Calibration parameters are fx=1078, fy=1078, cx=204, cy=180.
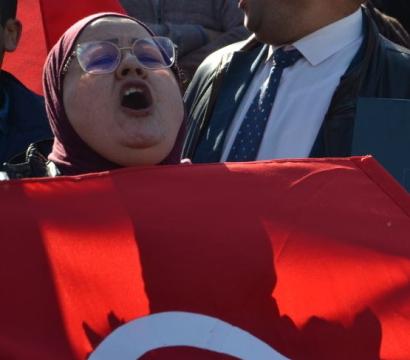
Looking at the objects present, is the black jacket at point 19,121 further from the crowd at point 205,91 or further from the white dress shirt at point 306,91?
the white dress shirt at point 306,91

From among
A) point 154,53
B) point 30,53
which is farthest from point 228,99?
point 154,53

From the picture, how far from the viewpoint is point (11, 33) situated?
272 cm

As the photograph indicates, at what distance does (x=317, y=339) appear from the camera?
1748 millimetres

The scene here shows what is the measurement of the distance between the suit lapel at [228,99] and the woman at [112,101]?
87 cm

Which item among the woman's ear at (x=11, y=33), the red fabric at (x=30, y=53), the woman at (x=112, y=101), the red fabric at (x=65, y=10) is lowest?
the red fabric at (x=30, y=53)

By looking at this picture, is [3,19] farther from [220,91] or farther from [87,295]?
[87,295]

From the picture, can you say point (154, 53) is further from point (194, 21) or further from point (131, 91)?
point (194, 21)

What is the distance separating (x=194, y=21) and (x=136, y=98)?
6.91 ft

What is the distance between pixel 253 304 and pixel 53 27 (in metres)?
1.70

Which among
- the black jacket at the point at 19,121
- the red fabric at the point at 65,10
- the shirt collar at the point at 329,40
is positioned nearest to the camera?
the black jacket at the point at 19,121

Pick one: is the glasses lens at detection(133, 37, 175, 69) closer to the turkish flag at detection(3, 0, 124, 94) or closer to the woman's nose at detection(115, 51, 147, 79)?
the woman's nose at detection(115, 51, 147, 79)

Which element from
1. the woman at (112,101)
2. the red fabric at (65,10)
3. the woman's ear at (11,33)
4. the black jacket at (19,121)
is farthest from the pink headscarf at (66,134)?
the red fabric at (65,10)

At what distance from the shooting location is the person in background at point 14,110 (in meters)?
2.52

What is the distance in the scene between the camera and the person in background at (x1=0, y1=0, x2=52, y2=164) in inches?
99.2
